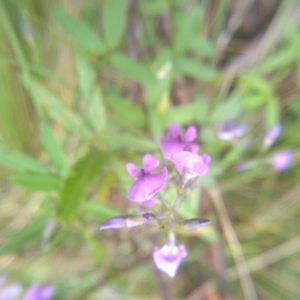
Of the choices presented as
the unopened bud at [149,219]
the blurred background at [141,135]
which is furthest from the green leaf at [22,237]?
the unopened bud at [149,219]

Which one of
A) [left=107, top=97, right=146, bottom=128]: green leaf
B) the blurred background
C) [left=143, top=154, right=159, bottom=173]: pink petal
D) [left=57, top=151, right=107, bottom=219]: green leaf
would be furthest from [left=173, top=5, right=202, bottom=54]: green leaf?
[left=143, top=154, right=159, bottom=173]: pink petal

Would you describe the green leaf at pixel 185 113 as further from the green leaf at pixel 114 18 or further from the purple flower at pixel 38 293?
the purple flower at pixel 38 293

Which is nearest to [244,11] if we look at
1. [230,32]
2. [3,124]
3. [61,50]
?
[230,32]

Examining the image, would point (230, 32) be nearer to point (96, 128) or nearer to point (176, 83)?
point (176, 83)

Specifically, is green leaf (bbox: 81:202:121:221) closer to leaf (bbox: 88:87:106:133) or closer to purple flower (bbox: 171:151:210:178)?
leaf (bbox: 88:87:106:133)

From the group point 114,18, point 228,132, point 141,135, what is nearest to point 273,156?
point 228,132

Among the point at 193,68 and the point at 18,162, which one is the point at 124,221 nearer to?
the point at 18,162
